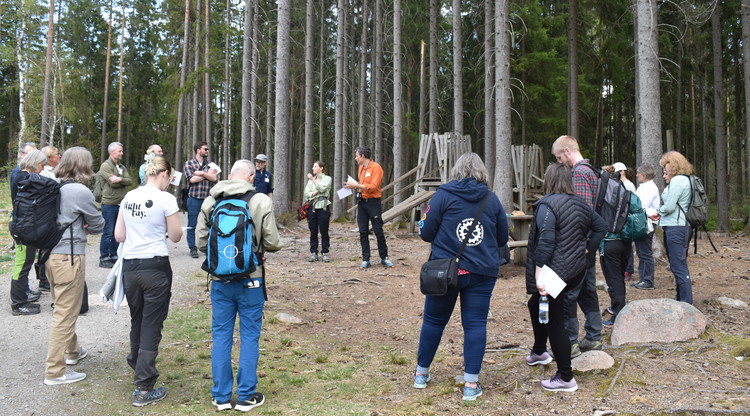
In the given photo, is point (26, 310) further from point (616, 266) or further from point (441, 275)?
point (616, 266)

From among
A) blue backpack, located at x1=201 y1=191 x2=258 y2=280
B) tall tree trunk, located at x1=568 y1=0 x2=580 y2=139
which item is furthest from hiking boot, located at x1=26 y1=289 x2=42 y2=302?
tall tree trunk, located at x1=568 y1=0 x2=580 y2=139

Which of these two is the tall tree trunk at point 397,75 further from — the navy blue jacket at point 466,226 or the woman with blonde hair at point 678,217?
the navy blue jacket at point 466,226

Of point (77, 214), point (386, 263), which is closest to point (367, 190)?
point (386, 263)

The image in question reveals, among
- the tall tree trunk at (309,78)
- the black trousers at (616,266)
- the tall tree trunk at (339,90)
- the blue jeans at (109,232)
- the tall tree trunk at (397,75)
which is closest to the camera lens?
the black trousers at (616,266)

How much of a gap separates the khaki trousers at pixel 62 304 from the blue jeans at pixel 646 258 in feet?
23.8

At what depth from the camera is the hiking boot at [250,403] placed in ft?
13.2

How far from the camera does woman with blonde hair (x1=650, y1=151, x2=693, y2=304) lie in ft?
21.6

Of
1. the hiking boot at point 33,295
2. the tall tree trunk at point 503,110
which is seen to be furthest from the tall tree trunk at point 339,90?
the hiking boot at point 33,295

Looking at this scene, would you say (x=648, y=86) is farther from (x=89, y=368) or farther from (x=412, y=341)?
(x=89, y=368)

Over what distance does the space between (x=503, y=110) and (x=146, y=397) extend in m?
9.06

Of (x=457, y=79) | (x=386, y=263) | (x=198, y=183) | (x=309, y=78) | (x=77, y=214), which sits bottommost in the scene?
(x=386, y=263)

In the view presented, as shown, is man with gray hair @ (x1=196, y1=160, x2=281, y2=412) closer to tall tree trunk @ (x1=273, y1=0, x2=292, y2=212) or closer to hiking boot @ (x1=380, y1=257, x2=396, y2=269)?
hiking boot @ (x1=380, y1=257, x2=396, y2=269)

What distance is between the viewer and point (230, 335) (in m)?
4.13

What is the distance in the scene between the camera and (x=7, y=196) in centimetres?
2342
